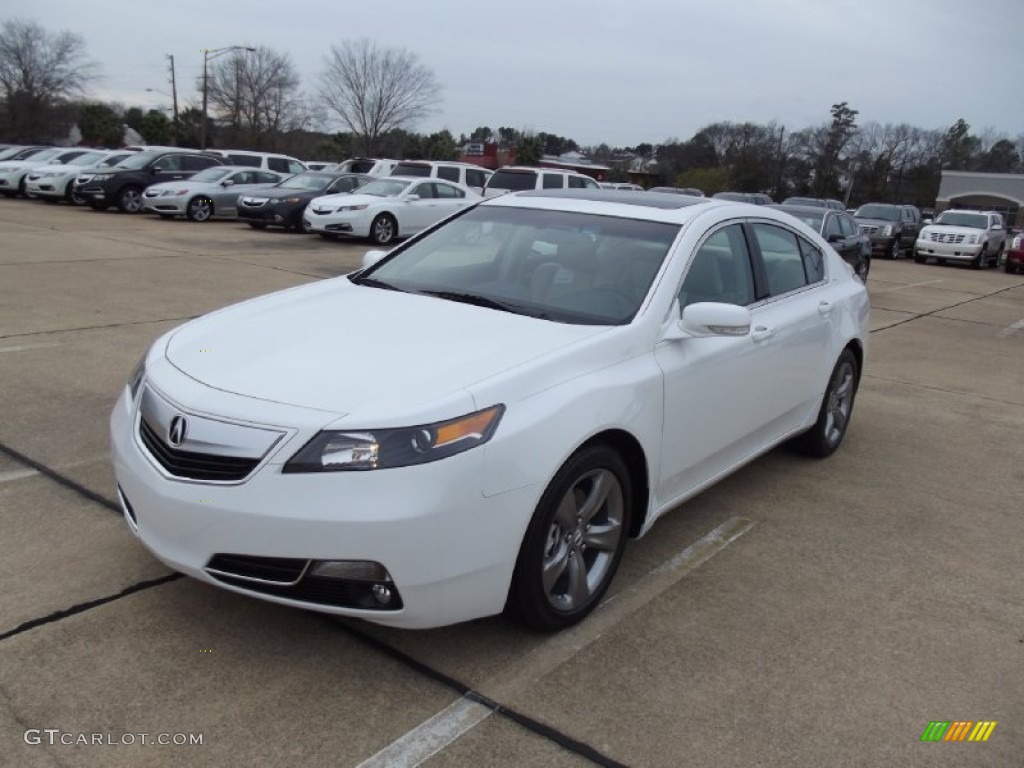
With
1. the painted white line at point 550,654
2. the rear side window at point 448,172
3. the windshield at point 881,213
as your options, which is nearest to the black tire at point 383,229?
the rear side window at point 448,172

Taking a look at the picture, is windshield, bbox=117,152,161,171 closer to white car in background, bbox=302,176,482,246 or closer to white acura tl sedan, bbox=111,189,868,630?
white car in background, bbox=302,176,482,246

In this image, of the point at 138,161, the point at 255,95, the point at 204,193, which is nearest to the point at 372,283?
the point at 204,193

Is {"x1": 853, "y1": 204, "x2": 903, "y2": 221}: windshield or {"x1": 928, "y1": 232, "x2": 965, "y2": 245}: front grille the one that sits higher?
{"x1": 853, "y1": 204, "x2": 903, "y2": 221}: windshield

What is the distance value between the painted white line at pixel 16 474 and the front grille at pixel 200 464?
6.12ft

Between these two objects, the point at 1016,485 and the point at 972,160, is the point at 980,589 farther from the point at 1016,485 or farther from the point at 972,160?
the point at 972,160

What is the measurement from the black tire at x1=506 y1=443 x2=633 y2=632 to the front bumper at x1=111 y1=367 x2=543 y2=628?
0.35 ft

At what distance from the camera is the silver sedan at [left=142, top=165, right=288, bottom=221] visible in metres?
20.7

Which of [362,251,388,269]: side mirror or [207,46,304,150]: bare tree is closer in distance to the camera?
[362,251,388,269]: side mirror

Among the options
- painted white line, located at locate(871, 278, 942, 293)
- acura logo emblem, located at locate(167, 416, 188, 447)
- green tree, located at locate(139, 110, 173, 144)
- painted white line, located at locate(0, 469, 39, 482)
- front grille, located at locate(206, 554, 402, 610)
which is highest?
green tree, located at locate(139, 110, 173, 144)

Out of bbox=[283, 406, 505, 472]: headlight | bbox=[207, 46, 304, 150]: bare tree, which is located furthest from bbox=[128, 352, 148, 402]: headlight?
bbox=[207, 46, 304, 150]: bare tree

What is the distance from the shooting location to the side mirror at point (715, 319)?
11.5 ft

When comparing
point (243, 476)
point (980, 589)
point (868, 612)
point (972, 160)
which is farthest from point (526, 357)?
point (972, 160)

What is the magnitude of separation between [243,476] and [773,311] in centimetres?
294

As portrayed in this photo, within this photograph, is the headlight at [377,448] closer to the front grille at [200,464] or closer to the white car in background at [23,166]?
the front grille at [200,464]
